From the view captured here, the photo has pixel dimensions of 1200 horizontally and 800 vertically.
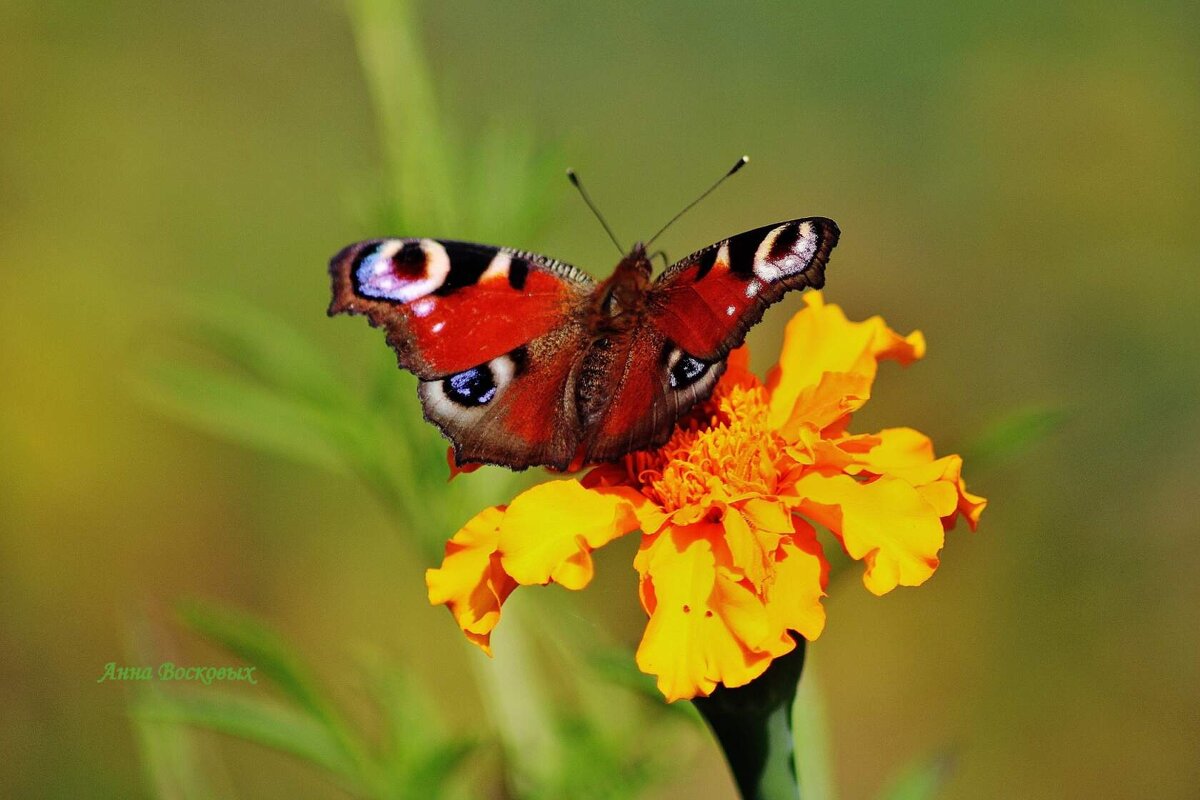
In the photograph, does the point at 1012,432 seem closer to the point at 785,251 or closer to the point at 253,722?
the point at 785,251

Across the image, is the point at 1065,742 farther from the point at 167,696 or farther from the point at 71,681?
the point at 71,681

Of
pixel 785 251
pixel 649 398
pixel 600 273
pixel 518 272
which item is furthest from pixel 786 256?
pixel 600 273

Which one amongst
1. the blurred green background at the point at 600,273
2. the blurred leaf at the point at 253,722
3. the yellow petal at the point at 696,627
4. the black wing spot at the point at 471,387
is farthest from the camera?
the blurred green background at the point at 600,273

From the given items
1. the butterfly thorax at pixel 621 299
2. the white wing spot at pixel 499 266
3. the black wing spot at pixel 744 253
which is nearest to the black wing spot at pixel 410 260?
the white wing spot at pixel 499 266

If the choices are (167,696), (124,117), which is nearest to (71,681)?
(167,696)

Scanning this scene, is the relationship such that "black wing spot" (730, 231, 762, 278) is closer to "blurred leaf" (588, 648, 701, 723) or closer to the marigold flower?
the marigold flower

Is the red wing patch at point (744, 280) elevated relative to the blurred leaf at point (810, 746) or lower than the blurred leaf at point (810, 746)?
elevated

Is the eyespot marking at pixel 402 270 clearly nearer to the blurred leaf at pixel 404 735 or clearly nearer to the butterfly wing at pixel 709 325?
the butterfly wing at pixel 709 325

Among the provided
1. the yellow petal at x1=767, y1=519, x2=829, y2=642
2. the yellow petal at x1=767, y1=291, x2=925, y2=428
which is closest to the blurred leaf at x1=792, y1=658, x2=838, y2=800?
the yellow petal at x1=767, y1=519, x2=829, y2=642
